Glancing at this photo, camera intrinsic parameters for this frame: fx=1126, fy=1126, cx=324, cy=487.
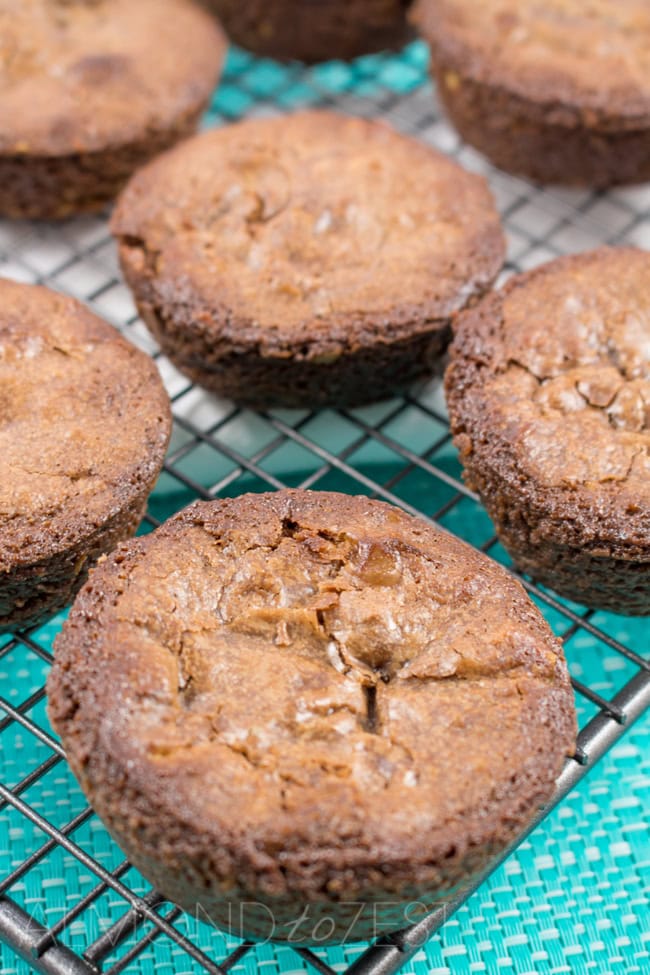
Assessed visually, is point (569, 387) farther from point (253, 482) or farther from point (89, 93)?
point (89, 93)

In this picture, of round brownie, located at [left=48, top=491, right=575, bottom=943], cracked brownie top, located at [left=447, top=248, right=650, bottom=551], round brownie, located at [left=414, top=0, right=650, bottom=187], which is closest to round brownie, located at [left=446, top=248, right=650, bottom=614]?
cracked brownie top, located at [left=447, top=248, right=650, bottom=551]

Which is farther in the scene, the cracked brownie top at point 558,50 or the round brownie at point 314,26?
the round brownie at point 314,26

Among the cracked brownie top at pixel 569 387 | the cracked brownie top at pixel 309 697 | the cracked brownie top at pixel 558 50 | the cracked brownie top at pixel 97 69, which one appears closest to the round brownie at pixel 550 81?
the cracked brownie top at pixel 558 50

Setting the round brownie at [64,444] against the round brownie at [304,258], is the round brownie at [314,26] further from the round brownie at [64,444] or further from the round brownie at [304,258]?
the round brownie at [64,444]

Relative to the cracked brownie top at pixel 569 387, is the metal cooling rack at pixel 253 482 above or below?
below

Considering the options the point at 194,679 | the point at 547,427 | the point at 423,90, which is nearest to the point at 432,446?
the point at 547,427

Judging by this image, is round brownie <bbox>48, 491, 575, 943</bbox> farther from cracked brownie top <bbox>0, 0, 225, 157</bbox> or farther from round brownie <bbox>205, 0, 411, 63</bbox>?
round brownie <bbox>205, 0, 411, 63</bbox>

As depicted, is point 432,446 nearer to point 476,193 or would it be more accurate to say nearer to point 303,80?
point 476,193
